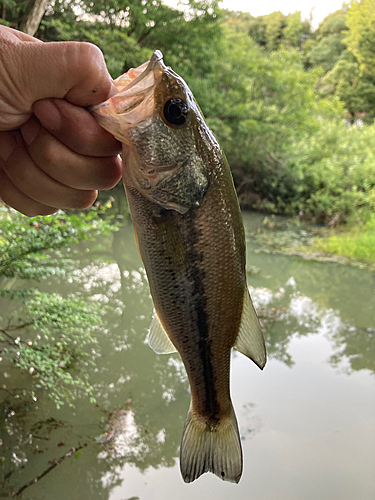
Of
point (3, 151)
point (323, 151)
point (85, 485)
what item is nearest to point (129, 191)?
point (3, 151)

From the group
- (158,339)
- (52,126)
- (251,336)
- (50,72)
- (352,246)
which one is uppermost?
(50,72)

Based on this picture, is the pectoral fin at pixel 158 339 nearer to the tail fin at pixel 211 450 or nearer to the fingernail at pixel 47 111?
the tail fin at pixel 211 450

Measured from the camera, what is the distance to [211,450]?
1.00 m

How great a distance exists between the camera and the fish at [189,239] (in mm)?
803

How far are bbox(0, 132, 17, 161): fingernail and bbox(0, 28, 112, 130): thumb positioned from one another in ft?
0.62

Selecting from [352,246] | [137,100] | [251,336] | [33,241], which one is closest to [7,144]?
[137,100]

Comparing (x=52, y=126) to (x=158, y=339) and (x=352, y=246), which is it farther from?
(x=352, y=246)

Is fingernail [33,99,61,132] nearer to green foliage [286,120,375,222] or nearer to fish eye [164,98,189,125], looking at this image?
fish eye [164,98,189,125]

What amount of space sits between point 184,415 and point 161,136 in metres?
3.01

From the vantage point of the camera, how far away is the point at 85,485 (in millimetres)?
2457

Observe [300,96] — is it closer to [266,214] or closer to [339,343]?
[266,214]

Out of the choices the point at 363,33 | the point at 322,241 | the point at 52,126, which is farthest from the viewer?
the point at 363,33

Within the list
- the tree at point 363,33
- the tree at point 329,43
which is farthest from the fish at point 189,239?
the tree at point 329,43

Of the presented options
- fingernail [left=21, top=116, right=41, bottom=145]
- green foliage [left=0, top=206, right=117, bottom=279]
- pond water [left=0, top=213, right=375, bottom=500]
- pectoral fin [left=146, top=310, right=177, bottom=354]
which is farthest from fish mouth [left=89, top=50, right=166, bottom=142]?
pond water [left=0, top=213, right=375, bottom=500]
